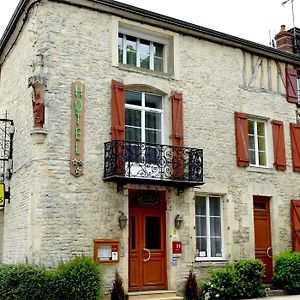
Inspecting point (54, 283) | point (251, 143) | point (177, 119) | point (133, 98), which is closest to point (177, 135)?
point (177, 119)

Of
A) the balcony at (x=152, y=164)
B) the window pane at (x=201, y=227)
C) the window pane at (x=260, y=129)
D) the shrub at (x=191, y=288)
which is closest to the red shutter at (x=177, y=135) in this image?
the balcony at (x=152, y=164)

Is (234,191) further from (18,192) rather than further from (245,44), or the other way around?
(18,192)

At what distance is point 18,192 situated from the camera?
12992mm

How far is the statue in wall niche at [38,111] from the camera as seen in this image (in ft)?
38.9

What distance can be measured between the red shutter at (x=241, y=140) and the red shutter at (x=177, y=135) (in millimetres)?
1968

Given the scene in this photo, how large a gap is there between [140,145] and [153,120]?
4.21 feet

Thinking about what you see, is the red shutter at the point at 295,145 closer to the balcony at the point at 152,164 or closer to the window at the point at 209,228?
the window at the point at 209,228

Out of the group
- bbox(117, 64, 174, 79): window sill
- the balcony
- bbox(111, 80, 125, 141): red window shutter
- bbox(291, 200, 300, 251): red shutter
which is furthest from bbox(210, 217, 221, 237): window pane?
bbox(117, 64, 174, 79): window sill

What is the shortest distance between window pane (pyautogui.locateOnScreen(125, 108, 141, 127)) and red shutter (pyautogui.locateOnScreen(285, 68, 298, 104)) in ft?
18.0

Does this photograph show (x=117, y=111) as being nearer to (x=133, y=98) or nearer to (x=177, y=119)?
(x=133, y=98)

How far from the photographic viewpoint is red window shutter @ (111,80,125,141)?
1262 cm

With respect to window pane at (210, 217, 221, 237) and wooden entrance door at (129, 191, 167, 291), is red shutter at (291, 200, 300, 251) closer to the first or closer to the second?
window pane at (210, 217, 221, 237)

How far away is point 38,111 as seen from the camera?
1188 centimetres

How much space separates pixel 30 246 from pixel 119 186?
2483mm
